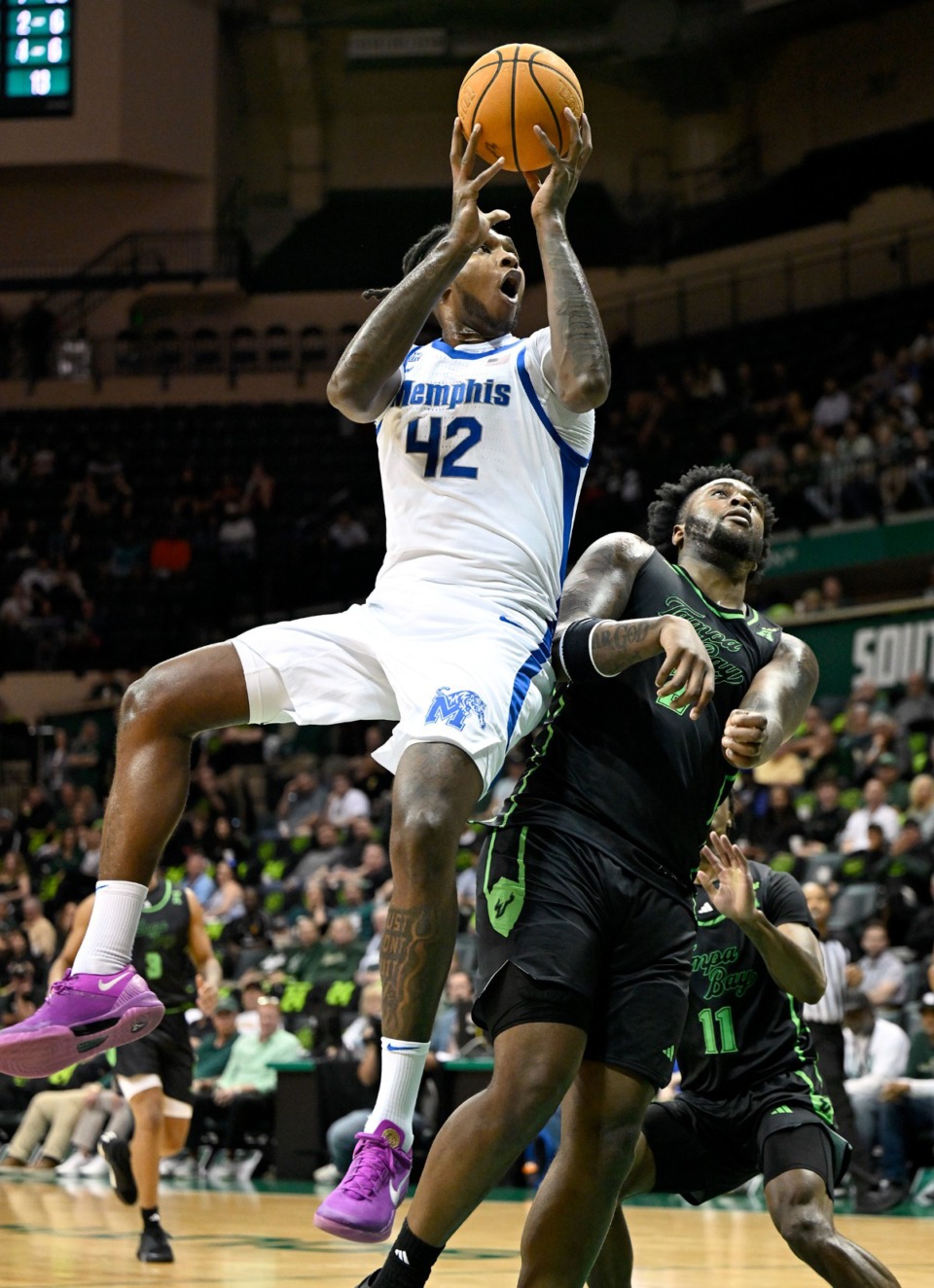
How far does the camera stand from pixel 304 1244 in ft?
30.9

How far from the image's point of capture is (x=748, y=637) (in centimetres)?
501

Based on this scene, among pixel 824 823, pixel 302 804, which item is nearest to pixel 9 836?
pixel 302 804

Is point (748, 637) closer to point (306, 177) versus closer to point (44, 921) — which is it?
point (44, 921)

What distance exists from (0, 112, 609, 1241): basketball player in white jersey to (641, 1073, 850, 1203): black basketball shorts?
169 cm

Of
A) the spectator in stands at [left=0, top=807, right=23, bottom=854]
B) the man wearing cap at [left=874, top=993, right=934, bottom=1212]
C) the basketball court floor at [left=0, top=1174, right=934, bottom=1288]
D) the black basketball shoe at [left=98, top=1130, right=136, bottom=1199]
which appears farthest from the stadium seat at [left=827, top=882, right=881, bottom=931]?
the spectator in stands at [left=0, top=807, right=23, bottom=854]

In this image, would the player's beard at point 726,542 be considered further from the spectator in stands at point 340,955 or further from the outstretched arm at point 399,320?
the spectator in stands at point 340,955

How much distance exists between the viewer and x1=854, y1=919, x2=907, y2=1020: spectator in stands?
11.5 meters

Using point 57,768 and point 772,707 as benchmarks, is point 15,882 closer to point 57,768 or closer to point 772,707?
point 57,768

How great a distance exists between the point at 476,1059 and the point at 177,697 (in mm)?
8175

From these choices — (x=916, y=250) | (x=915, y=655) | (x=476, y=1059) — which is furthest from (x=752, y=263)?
(x=476, y=1059)

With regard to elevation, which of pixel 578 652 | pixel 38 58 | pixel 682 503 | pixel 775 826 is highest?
pixel 38 58

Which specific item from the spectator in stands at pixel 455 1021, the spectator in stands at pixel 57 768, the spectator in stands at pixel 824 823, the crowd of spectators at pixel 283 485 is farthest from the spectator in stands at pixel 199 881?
the crowd of spectators at pixel 283 485

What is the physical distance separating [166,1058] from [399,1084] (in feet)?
17.7

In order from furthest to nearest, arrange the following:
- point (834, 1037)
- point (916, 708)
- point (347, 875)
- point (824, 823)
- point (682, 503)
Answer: point (347, 875), point (916, 708), point (824, 823), point (834, 1037), point (682, 503)
